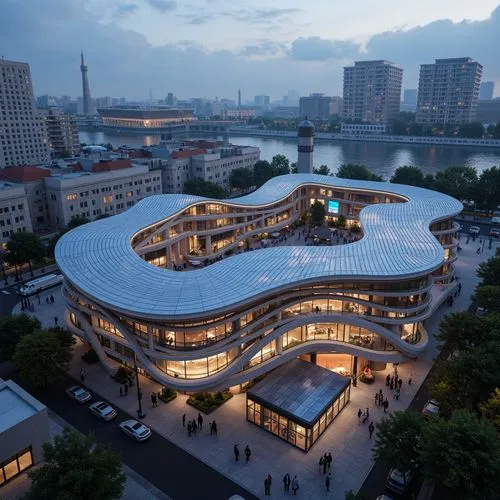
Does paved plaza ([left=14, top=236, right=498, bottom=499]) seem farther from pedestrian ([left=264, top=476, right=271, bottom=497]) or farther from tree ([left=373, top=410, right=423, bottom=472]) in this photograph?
tree ([left=373, top=410, right=423, bottom=472])

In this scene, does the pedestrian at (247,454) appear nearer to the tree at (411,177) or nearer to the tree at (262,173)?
the tree at (411,177)

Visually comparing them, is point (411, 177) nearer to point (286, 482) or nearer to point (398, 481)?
point (398, 481)

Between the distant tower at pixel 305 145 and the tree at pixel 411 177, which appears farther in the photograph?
the tree at pixel 411 177

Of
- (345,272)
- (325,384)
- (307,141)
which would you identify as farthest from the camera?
(307,141)

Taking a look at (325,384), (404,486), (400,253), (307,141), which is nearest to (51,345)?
(325,384)

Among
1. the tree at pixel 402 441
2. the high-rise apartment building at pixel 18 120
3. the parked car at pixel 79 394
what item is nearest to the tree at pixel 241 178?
the high-rise apartment building at pixel 18 120

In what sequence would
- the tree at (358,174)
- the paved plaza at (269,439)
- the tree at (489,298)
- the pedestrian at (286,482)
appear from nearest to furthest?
the pedestrian at (286,482) < the paved plaza at (269,439) < the tree at (489,298) < the tree at (358,174)

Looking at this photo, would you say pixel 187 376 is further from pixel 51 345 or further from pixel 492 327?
pixel 492 327
